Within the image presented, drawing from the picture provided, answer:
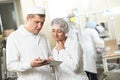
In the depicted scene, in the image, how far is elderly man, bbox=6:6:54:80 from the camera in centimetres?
185

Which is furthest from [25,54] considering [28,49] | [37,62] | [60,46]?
Answer: [60,46]

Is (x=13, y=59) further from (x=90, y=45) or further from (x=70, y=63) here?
(x=90, y=45)

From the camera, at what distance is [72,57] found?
1949mm

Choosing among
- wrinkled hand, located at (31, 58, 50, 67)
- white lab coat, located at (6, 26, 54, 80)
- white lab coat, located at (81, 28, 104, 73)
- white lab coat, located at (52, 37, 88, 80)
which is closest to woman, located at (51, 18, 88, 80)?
white lab coat, located at (52, 37, 88, 80)

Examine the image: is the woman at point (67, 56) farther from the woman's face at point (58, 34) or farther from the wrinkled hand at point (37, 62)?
the wrinkled hand at point (37, 62)

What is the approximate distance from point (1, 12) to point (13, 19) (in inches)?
12.5

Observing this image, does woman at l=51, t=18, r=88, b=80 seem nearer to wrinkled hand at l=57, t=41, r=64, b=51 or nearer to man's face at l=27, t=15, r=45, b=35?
wrinkled hand at l=57, t=41, r=64, b=51

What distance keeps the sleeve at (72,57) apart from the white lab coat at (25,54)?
14 cm

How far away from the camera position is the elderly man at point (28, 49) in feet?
6.07

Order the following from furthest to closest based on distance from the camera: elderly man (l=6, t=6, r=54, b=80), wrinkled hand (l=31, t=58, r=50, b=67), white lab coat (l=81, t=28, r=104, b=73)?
white lab coat (l=81, t=28, r=104, b=73)
elderly man (l=6, t=6, r=54, b=80)
wrinkled hand (l=31, t=58, r=50, b=67)

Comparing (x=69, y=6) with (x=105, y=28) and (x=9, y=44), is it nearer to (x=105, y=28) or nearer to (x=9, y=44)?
(x=105, y=28)

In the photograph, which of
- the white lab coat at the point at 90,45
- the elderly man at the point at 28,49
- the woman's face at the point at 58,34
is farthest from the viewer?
the white lab coat at the point at 90,45

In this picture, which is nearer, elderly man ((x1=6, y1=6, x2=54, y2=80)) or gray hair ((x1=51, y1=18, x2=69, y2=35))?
elderly man ((x1=6, y1=6, x2=54, y2=80))

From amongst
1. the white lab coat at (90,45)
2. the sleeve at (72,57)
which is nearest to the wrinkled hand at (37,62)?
the sleeve at (72,57)
